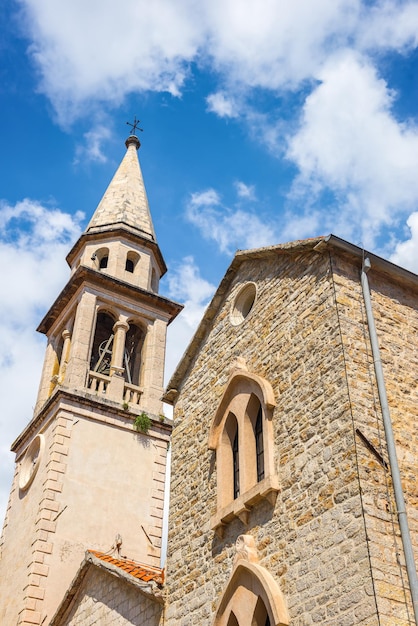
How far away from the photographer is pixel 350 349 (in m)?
9.60

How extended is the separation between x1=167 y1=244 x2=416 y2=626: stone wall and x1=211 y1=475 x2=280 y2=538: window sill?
10 centimetres

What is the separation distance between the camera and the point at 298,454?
31.9 feet

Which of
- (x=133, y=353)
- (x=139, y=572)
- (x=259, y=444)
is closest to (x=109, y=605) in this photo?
(x=139, y=572)

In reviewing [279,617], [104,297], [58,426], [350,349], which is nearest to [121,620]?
[279,617]

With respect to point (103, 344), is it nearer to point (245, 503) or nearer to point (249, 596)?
point (245, 503)

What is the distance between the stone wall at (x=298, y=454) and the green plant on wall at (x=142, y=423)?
8.37 meters

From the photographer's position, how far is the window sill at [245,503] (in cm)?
988

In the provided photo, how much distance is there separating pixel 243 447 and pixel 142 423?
11.2 metres

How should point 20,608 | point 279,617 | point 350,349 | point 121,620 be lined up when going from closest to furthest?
point 279,617 < point 350,349 < point 121,620 < point 20,608

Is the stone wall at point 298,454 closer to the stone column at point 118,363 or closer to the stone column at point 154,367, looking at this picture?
the stone column at point 118,363

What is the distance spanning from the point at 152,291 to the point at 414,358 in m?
16.0

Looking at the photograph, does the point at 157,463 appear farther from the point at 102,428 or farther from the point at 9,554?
the point at 9,554

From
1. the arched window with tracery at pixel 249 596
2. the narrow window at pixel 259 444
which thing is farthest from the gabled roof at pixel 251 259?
the arched window with tracery at pixel 249 596

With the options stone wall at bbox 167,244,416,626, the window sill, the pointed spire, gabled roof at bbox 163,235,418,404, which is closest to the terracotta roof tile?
stone wall at bbox 167,244,416,626
